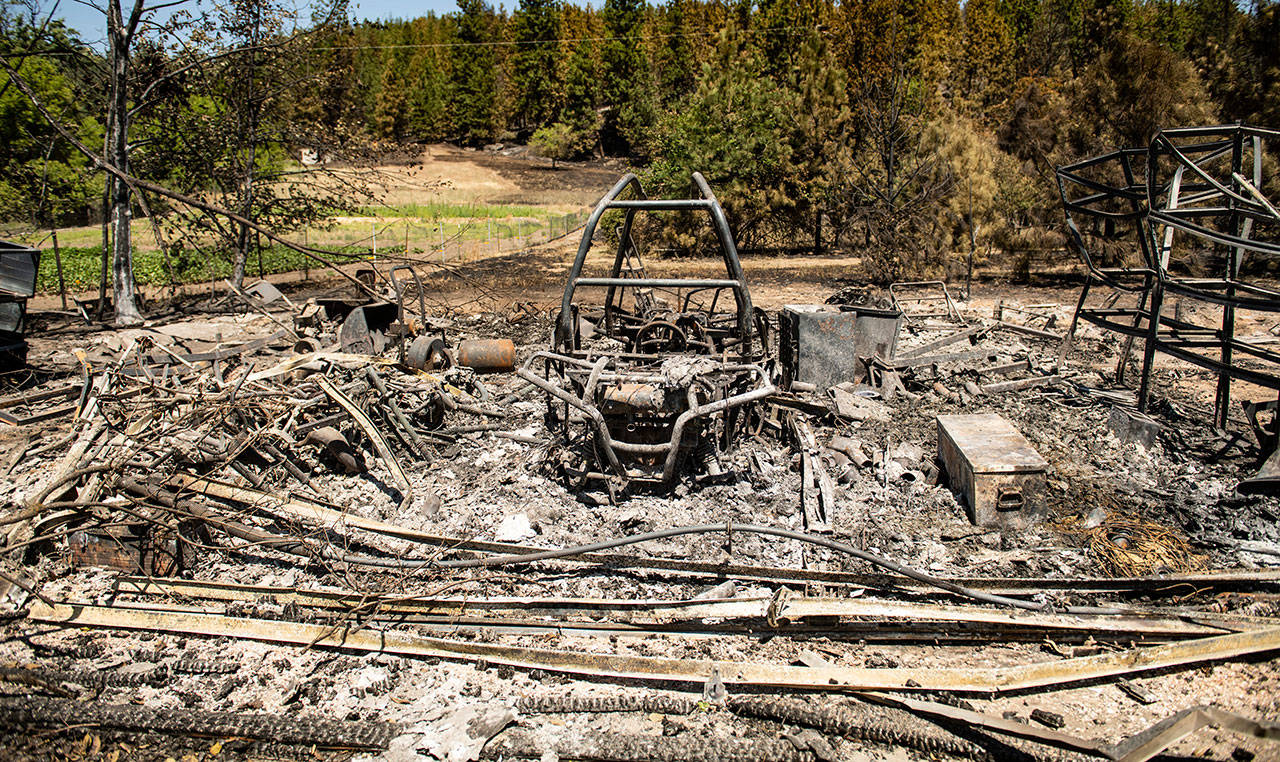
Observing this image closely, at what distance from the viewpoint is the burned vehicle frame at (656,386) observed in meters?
5.12

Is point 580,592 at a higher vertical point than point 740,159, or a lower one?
lower

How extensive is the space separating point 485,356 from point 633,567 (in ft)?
17.8

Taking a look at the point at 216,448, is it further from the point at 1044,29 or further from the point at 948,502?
the point at 1044,29

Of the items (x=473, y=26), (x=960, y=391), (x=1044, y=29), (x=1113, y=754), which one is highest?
(x=473, y=26)

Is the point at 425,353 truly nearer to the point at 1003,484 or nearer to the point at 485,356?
the point at 485,356

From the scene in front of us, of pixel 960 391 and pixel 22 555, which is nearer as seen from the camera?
pixel 22 555

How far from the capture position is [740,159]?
20375 millimetres

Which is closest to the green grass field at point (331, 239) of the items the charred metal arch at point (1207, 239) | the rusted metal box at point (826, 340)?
the rusted metal box at point (826, 340)

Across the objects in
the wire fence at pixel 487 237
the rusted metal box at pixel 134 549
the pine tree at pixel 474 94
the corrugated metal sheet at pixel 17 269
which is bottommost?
the rusted metal box at pixel 134 549

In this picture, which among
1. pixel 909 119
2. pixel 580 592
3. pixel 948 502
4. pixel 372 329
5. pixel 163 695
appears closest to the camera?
pixel 163 695

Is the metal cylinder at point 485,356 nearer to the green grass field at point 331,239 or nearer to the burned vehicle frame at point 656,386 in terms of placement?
the burned vehicle frame at point 656,386

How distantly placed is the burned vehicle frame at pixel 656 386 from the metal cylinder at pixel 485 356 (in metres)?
2.99

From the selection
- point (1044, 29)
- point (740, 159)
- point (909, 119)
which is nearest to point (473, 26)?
point (1044, 29)

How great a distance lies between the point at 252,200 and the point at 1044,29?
39706 millimetres
